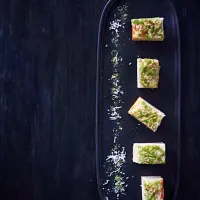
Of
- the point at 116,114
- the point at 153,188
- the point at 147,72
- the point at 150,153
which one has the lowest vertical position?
the point at 153,188

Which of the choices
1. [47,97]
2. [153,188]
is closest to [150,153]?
[153,188]

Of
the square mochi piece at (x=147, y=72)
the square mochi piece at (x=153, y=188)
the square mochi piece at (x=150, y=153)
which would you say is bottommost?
the square mochi piece at (x=153, y=188)

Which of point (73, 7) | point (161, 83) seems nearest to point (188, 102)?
point (161, 83)

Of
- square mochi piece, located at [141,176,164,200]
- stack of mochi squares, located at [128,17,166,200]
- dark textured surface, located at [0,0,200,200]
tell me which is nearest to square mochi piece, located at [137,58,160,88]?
stack of mochi squares, located at [128,17,166,200]

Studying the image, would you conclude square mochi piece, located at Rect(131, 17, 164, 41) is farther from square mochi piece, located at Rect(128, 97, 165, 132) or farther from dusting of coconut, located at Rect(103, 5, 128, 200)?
square mochi piece, located at Rect(128, 97, 165, 132)

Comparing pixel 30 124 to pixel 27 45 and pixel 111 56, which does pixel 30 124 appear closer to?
pixel 27 45

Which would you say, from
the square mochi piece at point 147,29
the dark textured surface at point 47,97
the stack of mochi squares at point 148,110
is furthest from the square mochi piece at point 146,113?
the square mochi piece at point 147,29

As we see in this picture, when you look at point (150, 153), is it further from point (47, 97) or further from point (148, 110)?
point (47, 97)

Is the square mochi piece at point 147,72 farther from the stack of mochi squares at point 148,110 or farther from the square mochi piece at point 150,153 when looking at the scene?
the square mochi piece at point 150,153
